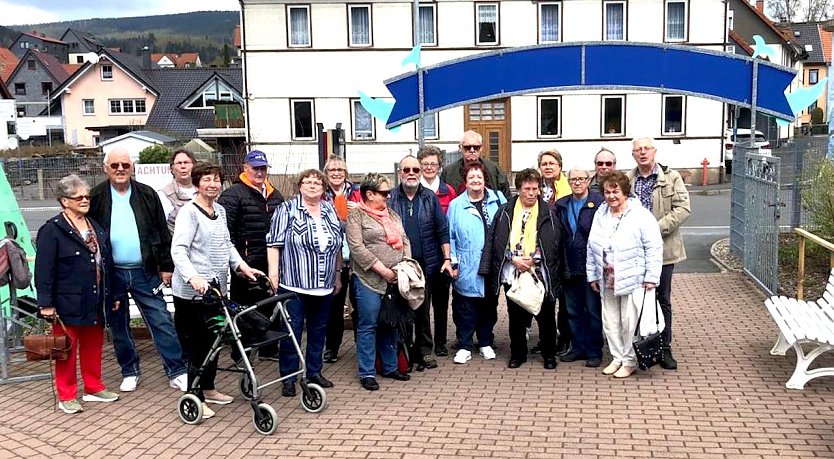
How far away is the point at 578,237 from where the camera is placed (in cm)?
701

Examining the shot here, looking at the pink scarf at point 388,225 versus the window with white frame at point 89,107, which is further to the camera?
the window with white frame at point 89,107

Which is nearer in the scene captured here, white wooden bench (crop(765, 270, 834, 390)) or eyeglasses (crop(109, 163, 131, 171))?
white wooden bench (crop(765, 270, 834, 390))

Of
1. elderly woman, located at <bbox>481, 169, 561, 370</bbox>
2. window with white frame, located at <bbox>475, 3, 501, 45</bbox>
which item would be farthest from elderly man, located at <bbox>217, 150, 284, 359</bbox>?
window with white frame, located at <bbox>475, 3, 501, 45</bbox>

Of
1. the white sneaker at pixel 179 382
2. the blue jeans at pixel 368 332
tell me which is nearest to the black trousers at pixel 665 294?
the blue jeans at pixel 368 332

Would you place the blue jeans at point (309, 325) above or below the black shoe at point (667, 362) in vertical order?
above

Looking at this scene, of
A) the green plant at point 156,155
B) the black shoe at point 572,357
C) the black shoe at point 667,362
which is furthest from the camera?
the green plant at point 156,155

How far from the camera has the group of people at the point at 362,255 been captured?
19.8 ft

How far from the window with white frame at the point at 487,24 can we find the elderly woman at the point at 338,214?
21.1 m

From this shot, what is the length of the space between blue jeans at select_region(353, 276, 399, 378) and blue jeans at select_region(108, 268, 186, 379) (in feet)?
5.00

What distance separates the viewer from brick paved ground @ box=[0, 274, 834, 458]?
5.31 meters

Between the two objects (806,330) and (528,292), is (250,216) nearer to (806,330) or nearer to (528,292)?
(528,292)

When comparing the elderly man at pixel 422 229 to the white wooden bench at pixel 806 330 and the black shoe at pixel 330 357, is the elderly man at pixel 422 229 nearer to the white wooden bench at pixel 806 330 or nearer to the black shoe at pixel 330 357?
the black shoe at pixel 330 357

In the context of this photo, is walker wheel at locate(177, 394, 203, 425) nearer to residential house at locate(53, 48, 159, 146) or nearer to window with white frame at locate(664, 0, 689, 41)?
window with white frame at locate(664, 0, 689, 41)

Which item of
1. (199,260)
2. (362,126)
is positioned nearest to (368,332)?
(199,260)
